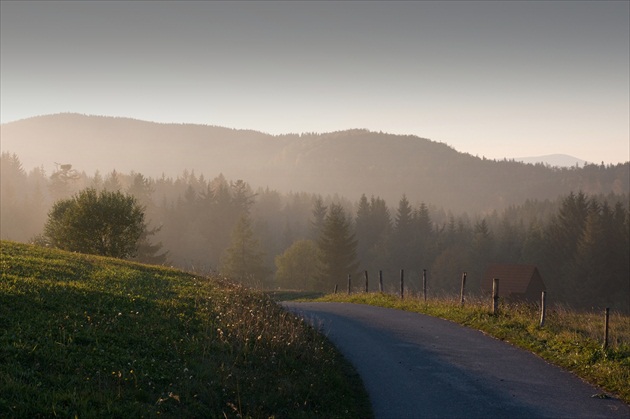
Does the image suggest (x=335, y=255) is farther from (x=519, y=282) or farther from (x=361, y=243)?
(x=361, y=243)

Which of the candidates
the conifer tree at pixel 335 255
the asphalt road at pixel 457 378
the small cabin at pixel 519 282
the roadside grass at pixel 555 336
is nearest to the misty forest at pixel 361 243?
the conifer tree at pixel 335 255

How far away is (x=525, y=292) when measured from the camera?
58156 millimetres

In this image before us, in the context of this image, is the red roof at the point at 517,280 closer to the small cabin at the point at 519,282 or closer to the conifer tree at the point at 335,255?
the small cabin at the point at 519,282

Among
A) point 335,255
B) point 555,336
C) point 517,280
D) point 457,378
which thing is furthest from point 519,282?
point 457,378

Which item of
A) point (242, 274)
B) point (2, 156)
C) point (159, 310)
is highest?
point (2, 156)

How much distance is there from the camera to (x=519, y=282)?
195 ft

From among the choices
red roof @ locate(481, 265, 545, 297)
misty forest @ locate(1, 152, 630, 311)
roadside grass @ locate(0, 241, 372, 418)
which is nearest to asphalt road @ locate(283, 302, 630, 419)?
roadside grass @ locate(0, 241, 372, 418)

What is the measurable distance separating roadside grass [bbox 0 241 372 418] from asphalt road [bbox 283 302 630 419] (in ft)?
2.81

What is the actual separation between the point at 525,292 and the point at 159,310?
51.8 metres

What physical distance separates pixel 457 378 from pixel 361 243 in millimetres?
106879

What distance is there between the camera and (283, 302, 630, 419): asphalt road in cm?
1070

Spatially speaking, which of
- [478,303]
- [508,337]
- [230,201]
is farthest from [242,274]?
[508,337]

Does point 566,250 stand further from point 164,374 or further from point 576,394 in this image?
point 164,374

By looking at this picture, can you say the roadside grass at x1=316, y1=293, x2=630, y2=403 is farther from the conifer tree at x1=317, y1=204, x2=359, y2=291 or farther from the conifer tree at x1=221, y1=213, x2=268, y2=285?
the conifer tree at x1=221, y1=213, x2=268, y2=285
